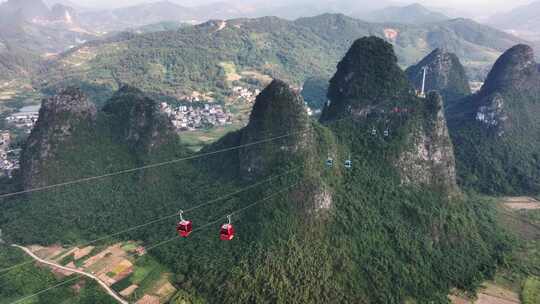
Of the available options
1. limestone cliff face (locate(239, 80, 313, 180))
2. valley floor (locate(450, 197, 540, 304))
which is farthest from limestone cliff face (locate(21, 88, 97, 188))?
valley floor (locate(450, 197, 540, 304))

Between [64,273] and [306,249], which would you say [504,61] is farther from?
[64,273]

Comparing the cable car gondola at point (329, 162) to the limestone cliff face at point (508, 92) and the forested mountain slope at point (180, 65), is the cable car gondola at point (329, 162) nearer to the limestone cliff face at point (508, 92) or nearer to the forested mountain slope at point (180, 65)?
the limestone cliff face at point (508, 92)

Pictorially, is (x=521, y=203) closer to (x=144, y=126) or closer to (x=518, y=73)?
(x=518, y=73)

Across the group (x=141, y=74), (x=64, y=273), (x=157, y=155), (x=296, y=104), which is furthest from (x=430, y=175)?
(x=141, y=74)

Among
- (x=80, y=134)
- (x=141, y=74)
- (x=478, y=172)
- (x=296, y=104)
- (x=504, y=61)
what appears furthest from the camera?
(x=141, y=74)

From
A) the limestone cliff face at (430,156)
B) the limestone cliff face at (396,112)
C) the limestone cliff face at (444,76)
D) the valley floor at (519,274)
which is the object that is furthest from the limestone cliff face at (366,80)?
the limestone cliff face at (444,76)
